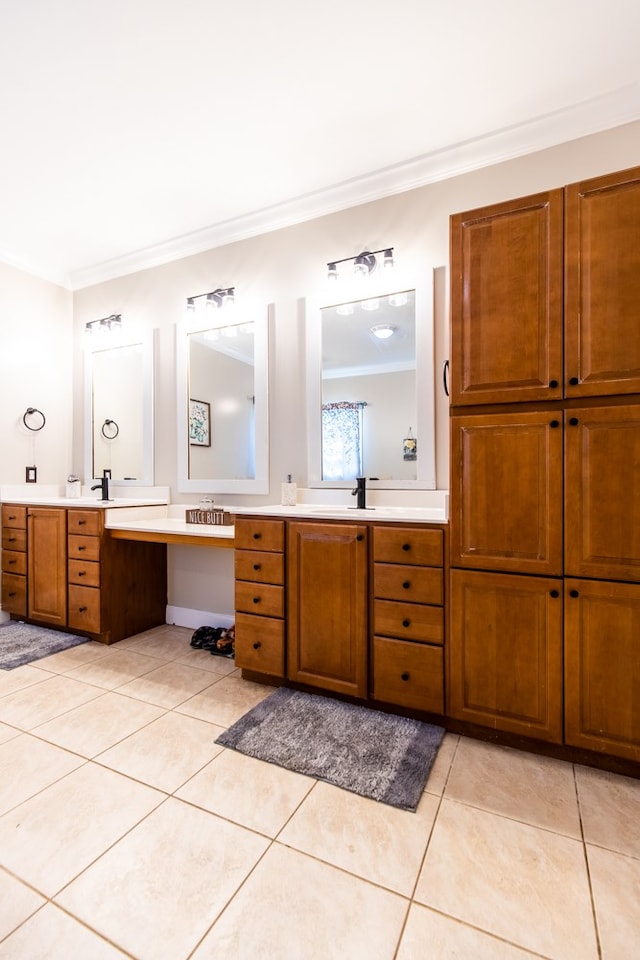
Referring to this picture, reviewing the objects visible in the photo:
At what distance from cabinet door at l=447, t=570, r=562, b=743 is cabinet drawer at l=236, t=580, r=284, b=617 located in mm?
856

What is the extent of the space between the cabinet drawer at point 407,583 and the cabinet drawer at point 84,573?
75.3 inches

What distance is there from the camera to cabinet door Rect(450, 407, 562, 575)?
1.71 meters

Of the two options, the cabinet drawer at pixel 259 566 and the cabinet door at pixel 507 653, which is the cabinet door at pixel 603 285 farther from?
the cabinet drawer at pixel 259 566

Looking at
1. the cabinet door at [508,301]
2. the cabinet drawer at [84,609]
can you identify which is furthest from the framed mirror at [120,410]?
the cabinet door at [508,301]

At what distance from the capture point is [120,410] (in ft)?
11.9

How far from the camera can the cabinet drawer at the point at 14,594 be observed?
3251mm

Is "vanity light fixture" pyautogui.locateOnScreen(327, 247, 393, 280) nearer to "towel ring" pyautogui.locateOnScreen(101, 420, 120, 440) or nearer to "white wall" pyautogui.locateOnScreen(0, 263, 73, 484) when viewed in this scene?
"towel ring" pyautogui.locateOnScreen(101, 420, 120, 440)

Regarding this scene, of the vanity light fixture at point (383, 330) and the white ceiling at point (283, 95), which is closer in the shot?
the white ceiling at point (283, 95)

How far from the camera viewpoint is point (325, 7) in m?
1.69

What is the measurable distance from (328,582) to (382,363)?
1.34m

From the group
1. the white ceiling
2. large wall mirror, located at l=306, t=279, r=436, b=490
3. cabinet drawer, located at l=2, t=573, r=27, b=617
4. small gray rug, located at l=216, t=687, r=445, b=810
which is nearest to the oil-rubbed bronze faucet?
large wall mirror, located at l=306, t=279, r=436, b=490

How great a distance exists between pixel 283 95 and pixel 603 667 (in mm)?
2771

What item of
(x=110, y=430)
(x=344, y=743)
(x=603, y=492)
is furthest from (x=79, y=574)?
(x=603, y=492)

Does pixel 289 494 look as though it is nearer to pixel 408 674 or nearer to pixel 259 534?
pixel 259 534
